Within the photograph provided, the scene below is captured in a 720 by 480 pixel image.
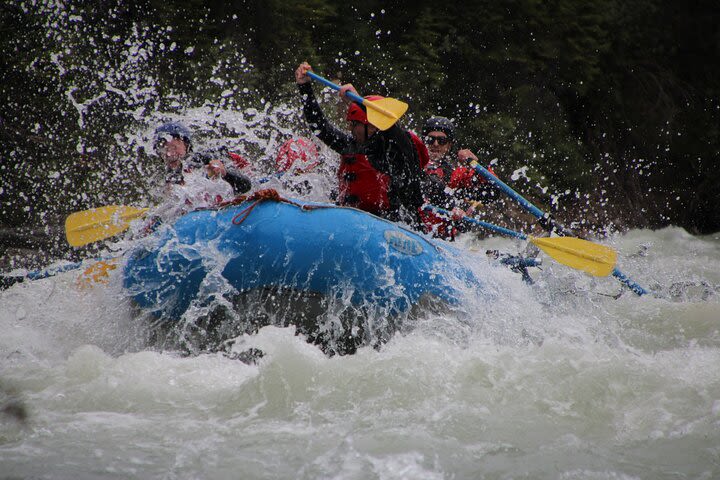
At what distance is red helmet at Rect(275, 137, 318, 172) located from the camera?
5426 millimetres

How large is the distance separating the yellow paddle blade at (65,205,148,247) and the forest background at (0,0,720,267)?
7.98 ft

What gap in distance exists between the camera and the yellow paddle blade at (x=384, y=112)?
3.97 metres

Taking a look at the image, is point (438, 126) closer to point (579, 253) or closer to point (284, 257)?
point (579, 253)

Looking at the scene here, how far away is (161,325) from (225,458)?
4.62 feet

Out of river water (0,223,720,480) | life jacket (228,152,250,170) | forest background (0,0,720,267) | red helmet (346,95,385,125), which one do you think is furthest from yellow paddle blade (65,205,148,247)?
forest background (0,0,720,267)

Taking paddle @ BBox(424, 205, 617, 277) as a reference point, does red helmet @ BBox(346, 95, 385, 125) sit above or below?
above

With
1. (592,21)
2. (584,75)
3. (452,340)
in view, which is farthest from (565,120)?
(452,340)

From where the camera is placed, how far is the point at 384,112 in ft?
13.2

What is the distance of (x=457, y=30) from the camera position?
9.92m

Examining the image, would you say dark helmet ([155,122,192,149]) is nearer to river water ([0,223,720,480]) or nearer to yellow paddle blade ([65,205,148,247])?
yellow paddle blade ([65,205,148,247])

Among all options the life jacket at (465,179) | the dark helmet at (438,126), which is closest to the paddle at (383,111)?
the dark helmet at (438,126)

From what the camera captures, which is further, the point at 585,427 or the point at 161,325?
the point at 161,325

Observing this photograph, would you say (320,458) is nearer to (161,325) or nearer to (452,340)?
(452,340)

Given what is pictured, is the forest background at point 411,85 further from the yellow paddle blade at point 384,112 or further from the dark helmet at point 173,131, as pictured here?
the yellow paddle blade at point 384,112
